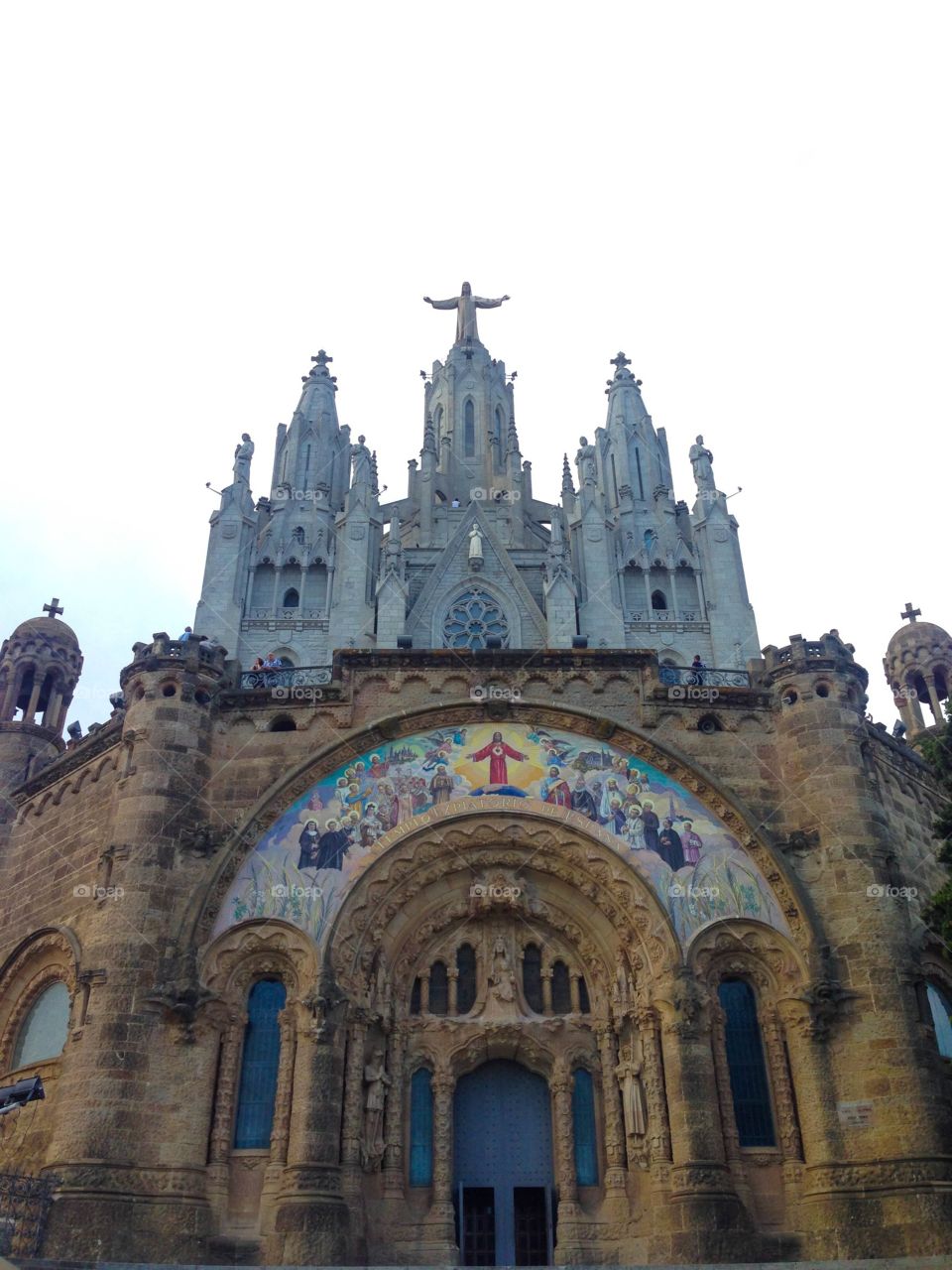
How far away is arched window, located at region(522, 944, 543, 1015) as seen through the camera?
19531 mm

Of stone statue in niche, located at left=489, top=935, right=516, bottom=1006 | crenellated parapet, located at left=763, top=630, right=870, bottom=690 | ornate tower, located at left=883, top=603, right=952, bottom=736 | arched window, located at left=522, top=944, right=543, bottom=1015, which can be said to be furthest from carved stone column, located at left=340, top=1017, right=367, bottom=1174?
ornate tower, located at left=883, top=603, right=952, bottom=736

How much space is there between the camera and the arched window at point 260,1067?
1739 cm

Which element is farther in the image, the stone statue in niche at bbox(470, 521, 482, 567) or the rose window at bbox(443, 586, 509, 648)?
the stone statue in niche at bbox(470, 521, 482, 567)

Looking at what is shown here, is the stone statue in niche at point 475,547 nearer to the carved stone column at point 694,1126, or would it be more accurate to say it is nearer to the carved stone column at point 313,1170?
the carved stone column at point 694,1126

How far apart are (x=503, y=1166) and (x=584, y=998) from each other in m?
3.19

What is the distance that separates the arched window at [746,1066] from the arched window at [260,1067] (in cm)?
776

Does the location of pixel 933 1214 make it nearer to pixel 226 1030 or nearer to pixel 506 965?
pixel 506 965

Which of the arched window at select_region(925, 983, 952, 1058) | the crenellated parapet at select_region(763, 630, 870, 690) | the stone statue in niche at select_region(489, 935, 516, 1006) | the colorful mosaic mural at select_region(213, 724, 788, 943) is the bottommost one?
the arched window at select_region(925, 983, 952, 1058)

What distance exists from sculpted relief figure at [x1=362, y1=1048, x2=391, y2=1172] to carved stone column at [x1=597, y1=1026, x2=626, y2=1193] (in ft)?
12.6

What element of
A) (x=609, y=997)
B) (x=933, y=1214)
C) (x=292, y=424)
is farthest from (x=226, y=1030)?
(x=292, y=424)

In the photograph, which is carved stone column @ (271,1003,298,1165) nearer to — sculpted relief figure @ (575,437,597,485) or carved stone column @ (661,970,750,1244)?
carved stone column @ (661,970,750,1244)

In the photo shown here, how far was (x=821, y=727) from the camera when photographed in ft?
65.4

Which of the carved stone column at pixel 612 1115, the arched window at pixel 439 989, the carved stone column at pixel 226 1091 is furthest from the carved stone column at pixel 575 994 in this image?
the carved stone column at pixel 226 1091

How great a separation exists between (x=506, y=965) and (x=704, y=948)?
3727 mm
